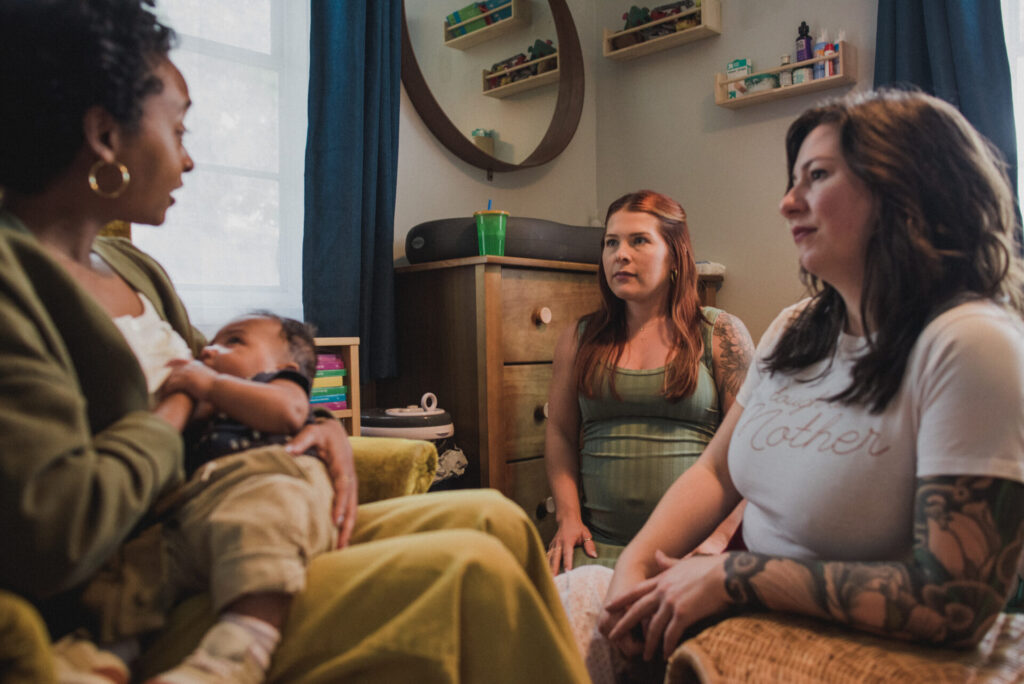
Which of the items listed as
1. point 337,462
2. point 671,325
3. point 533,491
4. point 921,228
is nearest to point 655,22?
point 671,325

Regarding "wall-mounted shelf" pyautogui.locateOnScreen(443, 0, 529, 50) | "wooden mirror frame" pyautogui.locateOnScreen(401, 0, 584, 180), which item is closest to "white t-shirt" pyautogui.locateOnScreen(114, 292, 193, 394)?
"wooden mirror frame" pyautogui.locateOnScreen(401, 0, 584, 180)

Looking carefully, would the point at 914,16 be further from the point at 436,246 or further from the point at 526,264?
the point at 436,246

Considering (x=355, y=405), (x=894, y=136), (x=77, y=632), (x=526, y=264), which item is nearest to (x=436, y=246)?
(x=526, y=264)

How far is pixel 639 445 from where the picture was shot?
1682 mm

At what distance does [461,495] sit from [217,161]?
5.63 ft

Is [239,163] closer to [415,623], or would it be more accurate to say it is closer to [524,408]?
[524,408]

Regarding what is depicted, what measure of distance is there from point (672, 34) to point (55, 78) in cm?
282

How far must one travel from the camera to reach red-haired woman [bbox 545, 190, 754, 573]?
1.66 m

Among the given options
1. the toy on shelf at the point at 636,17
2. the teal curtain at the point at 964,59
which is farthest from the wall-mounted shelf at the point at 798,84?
the toy on shelf at the point at 636,17

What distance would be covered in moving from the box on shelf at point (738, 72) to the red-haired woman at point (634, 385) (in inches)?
49.9

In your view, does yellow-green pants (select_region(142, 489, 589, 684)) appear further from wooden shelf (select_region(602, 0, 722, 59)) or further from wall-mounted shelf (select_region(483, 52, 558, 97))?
wooden shelf (select_region(602, 0, 722, 59))

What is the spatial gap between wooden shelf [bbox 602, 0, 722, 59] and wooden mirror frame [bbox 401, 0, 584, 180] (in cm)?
16

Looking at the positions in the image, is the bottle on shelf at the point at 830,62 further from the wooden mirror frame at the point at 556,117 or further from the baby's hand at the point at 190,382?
the baby's hand at the point at 190,382

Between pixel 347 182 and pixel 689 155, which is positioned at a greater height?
pixel 689 155
